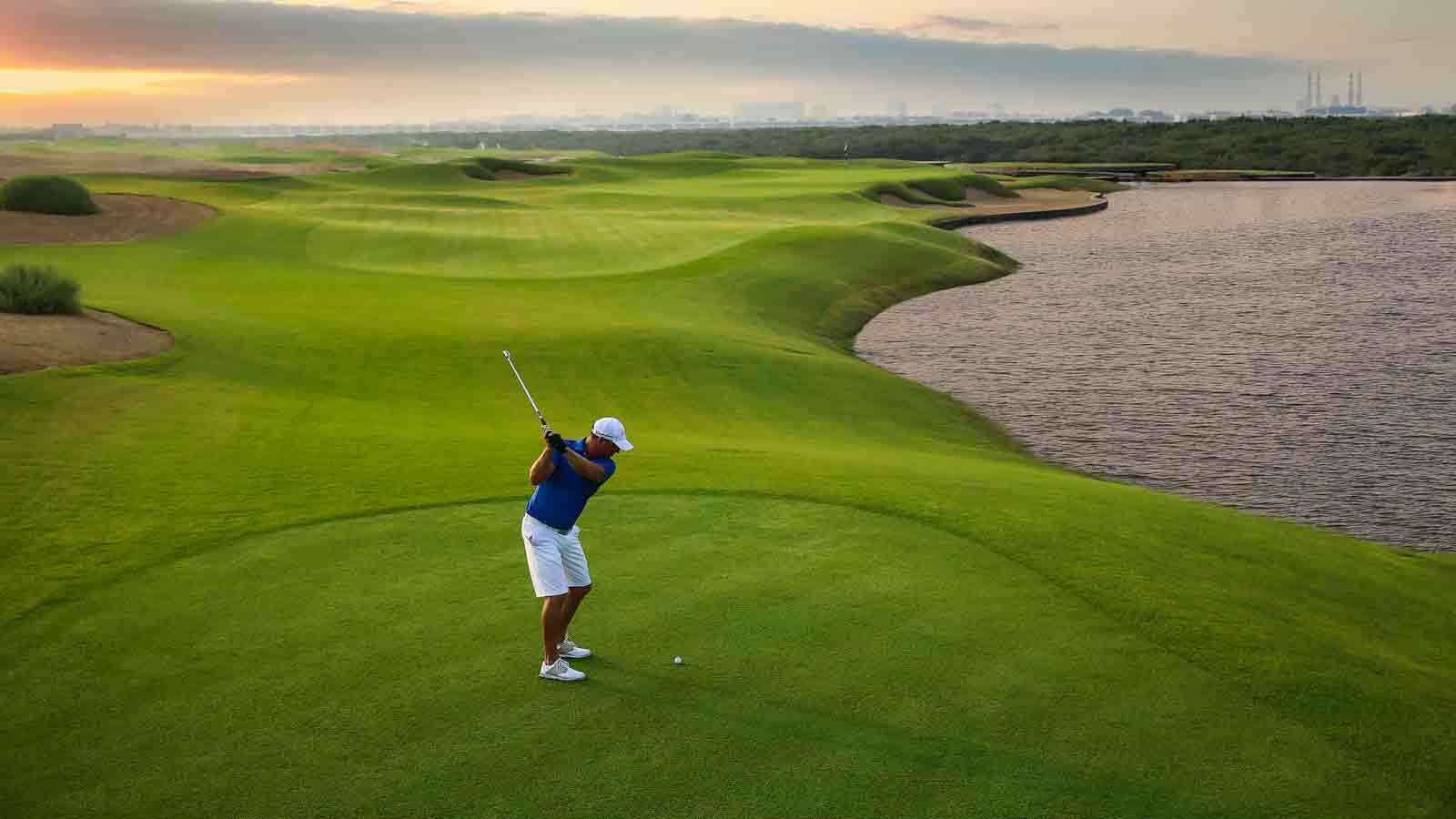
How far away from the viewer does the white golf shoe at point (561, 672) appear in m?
9.59

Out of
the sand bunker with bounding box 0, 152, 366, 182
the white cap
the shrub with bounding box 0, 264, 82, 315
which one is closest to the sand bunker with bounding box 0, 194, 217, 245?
the sand bunker with bounding box 0, 152, 366, 182

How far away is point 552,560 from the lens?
979cm

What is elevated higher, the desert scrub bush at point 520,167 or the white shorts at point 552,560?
the desert scrub bush at point 520,167

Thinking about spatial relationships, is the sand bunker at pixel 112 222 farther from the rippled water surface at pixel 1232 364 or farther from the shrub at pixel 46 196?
the rippled water surface at pixel 1232 364

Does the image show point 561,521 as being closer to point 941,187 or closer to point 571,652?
point 571,652

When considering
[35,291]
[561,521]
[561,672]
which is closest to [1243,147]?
[35,291]

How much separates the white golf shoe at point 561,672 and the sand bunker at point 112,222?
131 feet

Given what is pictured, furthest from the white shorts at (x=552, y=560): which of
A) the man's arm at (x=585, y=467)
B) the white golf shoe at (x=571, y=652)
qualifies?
the man's arm at (x=585, y=467)

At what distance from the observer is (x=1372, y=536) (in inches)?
814

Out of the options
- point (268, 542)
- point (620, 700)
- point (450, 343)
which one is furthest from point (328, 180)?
point (620, 700)

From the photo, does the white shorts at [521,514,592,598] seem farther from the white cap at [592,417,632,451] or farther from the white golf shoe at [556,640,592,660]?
the white cap at [592,417,632,451]

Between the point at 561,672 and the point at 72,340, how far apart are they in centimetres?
1793

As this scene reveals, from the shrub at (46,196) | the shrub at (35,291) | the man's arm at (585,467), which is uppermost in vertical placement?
the shrub at (46,196)

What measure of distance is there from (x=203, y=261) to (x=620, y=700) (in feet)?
115
